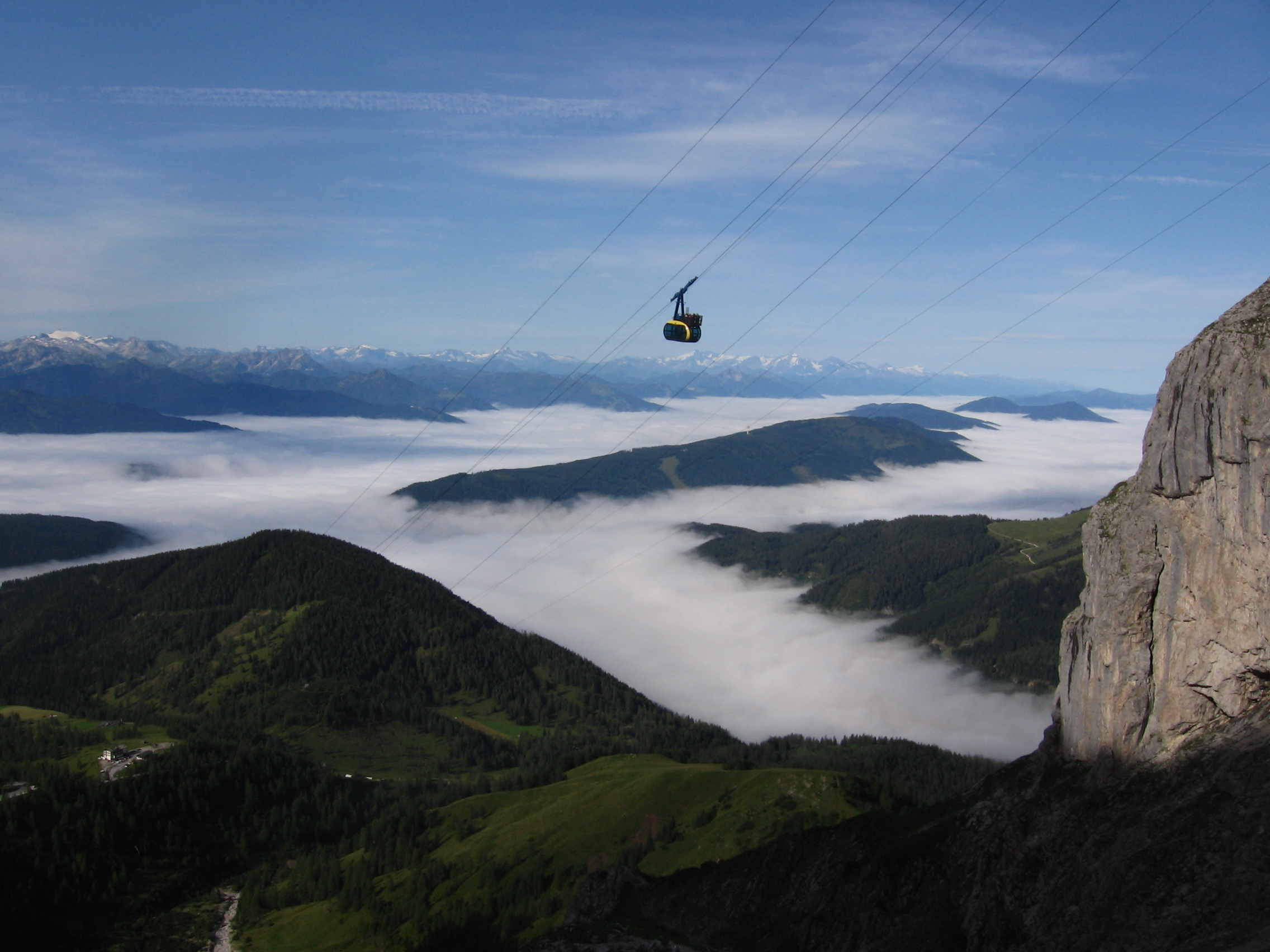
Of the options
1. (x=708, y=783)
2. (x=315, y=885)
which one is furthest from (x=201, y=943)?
(x=708, y=783)

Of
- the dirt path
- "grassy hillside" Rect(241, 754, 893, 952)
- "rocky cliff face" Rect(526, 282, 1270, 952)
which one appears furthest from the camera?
the dirt path

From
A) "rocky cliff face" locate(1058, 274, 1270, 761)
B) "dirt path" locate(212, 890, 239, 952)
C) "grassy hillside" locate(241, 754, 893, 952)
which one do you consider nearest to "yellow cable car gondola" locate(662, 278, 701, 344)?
"rocky cliff face" locate(1058, 274, 1270, 761)

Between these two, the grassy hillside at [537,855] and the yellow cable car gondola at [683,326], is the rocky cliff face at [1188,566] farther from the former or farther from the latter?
the grassy hillside at [537,855]

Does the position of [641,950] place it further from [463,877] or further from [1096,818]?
[463,877]

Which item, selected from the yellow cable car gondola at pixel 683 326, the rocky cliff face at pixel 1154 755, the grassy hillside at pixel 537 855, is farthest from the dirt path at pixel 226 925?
the yellow cable car gondola at pixel 683 326

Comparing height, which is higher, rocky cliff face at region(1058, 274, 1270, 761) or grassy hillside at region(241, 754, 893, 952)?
rocky cliff face at region(1058, 274, 1270, 761)

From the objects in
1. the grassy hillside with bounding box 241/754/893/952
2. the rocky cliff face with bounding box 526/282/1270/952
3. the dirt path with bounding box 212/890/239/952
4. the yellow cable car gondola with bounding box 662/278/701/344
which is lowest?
the dirt path with bounding box 212/890/239/952

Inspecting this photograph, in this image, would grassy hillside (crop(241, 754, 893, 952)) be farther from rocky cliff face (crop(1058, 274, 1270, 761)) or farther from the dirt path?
rocky cliff face (crop(1058, 274, 1270, 761))
